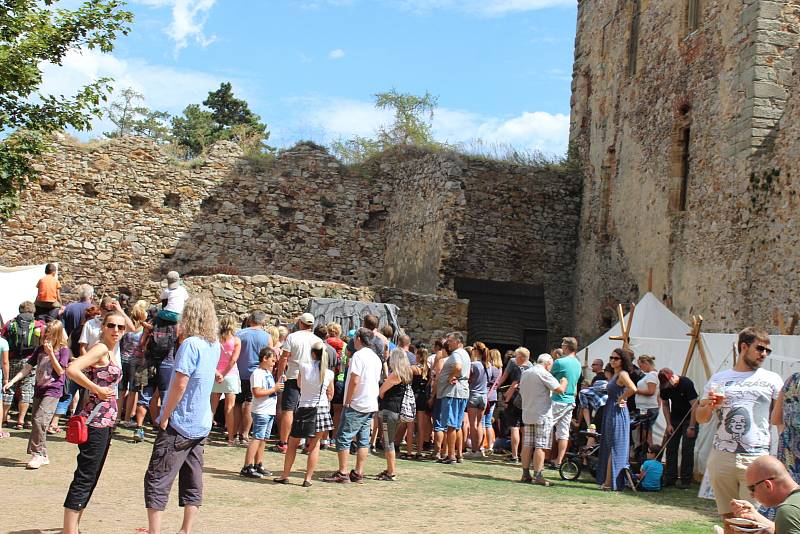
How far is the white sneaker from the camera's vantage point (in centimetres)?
861

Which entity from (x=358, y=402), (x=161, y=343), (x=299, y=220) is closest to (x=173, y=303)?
(x=161, y=343)

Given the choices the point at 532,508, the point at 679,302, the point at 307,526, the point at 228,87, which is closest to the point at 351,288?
the point at 679,302

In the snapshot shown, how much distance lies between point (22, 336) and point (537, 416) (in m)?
6.37

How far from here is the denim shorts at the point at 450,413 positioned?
1152 centimetres

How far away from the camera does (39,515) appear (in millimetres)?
6695

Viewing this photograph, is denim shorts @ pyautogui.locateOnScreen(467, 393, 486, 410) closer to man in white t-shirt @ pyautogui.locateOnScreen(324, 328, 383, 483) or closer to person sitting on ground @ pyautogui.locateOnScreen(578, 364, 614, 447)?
person sitting on ground @ pyautogui.locateOnScreen(578, 364, 614, 447)

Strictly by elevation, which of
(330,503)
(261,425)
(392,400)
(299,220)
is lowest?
(330,503)

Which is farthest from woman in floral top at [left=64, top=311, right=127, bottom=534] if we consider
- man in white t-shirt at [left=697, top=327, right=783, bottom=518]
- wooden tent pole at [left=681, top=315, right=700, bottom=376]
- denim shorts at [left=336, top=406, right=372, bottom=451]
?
wooden tent pole at [left=681, top=315, right=700, bottom=376]

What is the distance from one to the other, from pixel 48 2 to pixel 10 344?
5.76m

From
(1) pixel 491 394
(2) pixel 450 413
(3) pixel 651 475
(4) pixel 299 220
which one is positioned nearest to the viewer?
(3) pixel 651 475

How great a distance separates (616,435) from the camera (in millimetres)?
10188

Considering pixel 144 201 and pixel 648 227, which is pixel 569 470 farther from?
pixel 144 201

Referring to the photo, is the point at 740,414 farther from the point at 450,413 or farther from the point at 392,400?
the point at 450,413

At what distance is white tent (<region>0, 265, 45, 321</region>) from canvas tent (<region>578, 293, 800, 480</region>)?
9.46 metres
